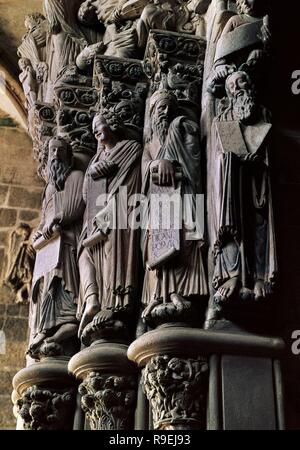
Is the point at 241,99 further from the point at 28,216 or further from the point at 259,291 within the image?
the point at 28,216

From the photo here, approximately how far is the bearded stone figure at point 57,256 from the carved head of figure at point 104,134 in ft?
1.04

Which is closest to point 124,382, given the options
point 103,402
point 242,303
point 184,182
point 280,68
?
point 103,402

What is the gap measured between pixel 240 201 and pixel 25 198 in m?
4.17

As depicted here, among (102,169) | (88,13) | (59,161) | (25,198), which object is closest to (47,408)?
(102,169)

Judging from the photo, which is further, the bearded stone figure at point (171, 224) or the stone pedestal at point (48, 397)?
the stone pedestal at point (48, 397)

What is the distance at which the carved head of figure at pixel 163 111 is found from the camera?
407 centimetres

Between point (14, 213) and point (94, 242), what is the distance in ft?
11.3

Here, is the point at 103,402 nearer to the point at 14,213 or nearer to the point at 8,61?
the point at 14,213

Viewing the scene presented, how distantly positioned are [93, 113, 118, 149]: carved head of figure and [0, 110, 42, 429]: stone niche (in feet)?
9.49

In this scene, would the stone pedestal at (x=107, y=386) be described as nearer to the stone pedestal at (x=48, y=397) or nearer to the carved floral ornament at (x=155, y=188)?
the carved floral ornament at (x=155, y=188)

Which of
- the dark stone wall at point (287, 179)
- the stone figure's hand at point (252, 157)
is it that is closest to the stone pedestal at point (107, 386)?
the dark stone wall at point (287, 179)

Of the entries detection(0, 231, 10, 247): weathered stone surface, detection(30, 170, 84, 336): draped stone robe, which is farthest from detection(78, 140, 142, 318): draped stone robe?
detection(0, 231, 10, 247): weathered stone surface

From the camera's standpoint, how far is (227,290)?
11.3ft

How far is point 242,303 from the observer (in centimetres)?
345
